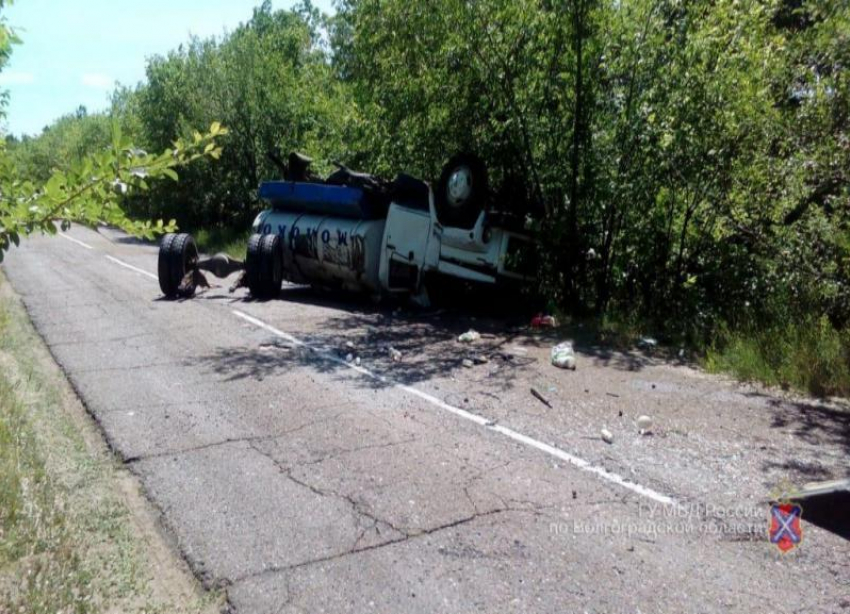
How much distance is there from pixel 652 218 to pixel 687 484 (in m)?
6.24

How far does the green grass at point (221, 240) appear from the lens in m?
23.0

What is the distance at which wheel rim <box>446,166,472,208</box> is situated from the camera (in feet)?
37.8

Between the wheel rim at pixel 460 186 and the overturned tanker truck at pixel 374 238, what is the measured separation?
0.01m

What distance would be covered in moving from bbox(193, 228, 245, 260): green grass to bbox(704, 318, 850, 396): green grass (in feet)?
51.5

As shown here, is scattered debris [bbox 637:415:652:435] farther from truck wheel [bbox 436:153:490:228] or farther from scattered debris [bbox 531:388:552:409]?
truck wheel [bbox 436:153:490:228]

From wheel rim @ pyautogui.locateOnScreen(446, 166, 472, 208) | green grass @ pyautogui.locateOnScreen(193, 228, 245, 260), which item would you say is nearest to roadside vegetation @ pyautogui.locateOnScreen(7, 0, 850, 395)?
wheel rim @ pyautogui.locateOnScreen(446, 166, 472, 208)

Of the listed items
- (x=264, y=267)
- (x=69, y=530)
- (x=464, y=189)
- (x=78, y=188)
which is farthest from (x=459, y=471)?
(x=264, y=267)

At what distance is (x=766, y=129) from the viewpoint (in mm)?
9367

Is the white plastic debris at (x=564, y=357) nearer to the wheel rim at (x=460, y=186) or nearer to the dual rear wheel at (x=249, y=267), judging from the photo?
the wheel rim at (x=460, y=186)

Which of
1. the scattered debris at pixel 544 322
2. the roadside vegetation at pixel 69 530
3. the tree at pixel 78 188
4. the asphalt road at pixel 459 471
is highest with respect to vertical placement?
the tree at pixel 78 188

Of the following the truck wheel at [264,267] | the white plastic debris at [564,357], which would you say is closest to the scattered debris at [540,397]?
the white plastic debris at [564,357]

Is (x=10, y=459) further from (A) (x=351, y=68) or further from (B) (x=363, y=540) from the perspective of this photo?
(A) (x=351, y=68)

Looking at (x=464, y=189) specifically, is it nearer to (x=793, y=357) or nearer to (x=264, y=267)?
(x=264, y=267)

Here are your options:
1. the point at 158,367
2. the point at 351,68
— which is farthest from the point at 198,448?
the point at 351,68
